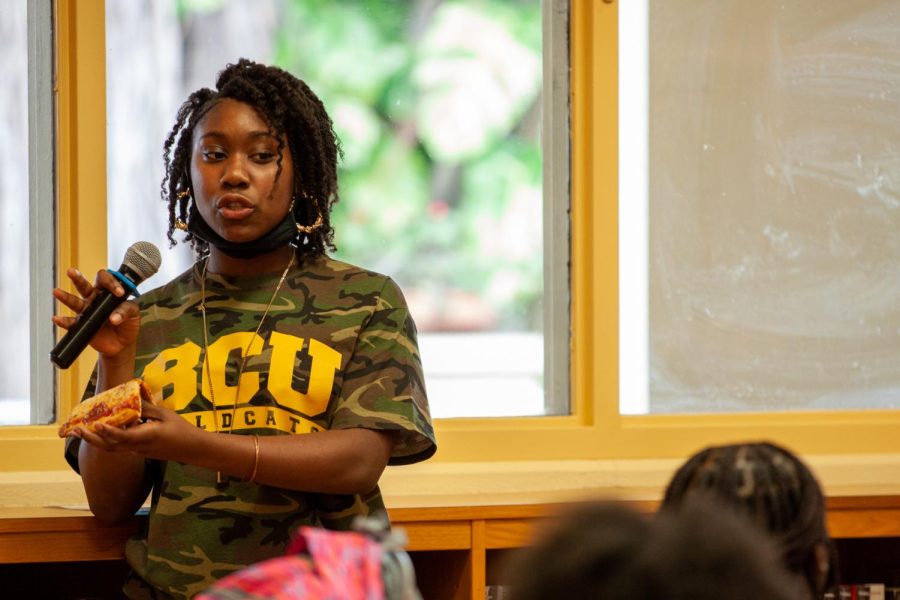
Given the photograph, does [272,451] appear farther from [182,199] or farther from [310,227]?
[182,199]

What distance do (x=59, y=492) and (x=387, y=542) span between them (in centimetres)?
201

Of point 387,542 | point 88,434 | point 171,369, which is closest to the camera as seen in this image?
point 387,542

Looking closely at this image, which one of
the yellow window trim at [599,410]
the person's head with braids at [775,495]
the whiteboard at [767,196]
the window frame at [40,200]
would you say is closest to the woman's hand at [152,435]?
the person's head with braids at [775,495]

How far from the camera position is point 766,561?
0.81 metres

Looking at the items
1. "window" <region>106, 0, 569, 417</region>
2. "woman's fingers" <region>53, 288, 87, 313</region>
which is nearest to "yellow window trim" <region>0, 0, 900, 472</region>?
"window" <region>106, 0, 569, 417</region>

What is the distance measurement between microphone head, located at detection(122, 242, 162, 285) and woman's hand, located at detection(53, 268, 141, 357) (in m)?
0.06

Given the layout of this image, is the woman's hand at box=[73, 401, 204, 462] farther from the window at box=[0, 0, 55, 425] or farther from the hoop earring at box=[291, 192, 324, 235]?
the window at box=[0, 0, 55, 425]

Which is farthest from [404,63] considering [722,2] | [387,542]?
[387,542]

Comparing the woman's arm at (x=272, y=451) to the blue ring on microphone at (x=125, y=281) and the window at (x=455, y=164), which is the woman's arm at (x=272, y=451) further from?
the window at (x=455, y=164)

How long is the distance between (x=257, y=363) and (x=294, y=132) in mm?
452

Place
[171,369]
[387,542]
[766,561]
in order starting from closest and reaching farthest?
[766,561] → [387,542] → [171,369]

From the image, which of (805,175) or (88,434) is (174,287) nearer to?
(88,434)

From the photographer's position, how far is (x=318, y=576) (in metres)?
0.94

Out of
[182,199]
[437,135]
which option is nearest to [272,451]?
[182,199]
